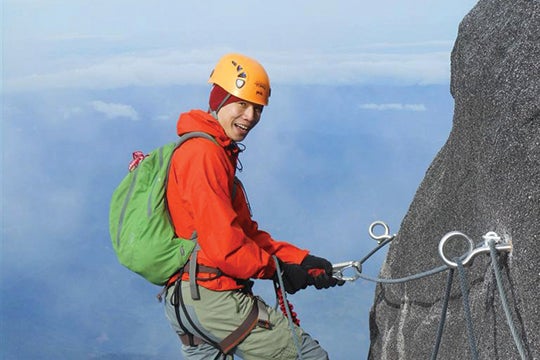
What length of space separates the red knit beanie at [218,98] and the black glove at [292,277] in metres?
1.23

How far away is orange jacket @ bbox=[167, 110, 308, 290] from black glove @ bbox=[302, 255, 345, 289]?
0.45 meters

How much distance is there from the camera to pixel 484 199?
437 centimetres

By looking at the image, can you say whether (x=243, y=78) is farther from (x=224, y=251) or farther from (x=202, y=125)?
(x=224, y=251)

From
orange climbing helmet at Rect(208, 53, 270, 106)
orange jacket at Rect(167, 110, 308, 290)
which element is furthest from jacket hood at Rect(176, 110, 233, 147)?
orange climbing helmet at Rect(208, 53, 270, 106)

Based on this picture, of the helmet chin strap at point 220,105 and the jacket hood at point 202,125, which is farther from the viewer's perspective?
the helmet chin strap at point 220,105

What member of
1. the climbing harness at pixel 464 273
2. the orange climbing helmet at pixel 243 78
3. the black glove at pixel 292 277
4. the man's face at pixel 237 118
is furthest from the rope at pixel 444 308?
the orange climbing helmet at pixel 243 78

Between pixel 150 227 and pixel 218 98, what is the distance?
41.1 inches

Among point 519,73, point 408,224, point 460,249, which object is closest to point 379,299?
point 408,224

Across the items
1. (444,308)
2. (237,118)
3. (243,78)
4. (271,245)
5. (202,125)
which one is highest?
(243,78)

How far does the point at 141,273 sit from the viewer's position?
471 cm

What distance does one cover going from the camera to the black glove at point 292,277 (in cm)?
510

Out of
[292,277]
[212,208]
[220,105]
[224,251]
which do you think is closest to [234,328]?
[292,277]

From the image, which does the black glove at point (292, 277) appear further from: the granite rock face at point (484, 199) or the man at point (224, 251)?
the granite rock face at point (484, 199)

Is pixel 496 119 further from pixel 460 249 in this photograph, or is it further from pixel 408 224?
pixel 408 224
